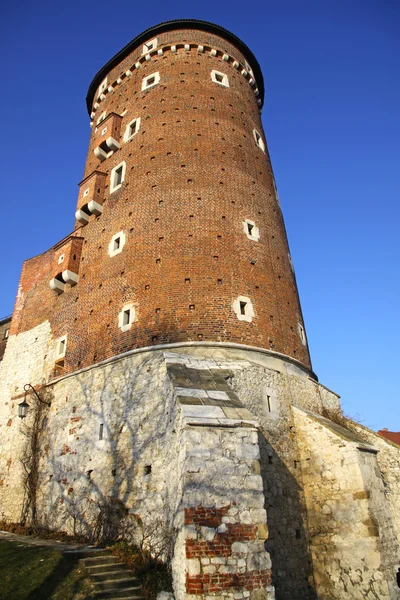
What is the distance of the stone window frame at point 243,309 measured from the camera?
45.9 feet

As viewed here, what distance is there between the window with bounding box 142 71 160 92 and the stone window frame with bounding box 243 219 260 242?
347 inches

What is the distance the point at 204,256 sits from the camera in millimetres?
14711

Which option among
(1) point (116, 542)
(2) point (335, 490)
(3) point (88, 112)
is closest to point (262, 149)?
(3) point (88, 112)

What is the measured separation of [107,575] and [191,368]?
508 centimetres

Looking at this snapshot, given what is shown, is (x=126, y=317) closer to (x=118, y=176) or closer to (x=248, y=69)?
(x=118, y=176)

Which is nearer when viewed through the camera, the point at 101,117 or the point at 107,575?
the point at 107,575

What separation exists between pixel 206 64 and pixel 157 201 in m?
8.87

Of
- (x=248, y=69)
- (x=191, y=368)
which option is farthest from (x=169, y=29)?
(x=191, y=368)

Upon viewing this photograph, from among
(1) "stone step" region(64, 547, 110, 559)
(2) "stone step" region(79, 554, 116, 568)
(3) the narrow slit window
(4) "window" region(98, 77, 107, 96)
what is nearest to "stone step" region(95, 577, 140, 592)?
(2) "stone step" region(79, 554, 116, 568)

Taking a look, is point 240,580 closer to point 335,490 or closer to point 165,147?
point 335,490

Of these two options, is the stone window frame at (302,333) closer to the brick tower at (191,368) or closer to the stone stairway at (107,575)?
the brick tower at (191,368)

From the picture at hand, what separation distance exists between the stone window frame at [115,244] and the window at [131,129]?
17.2ft

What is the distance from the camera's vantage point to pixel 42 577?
8.84 m

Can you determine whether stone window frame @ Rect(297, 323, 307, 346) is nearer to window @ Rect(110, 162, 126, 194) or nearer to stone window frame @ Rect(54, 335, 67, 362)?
stone window frame @ Rect(54, 335, 67, 362)
